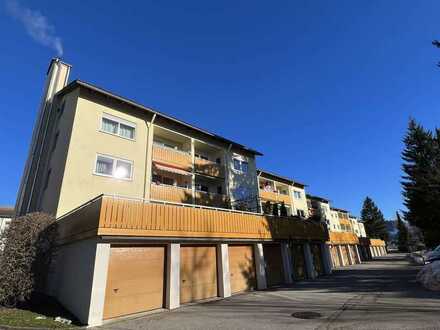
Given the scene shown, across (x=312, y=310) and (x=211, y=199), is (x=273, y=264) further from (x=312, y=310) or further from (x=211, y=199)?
(x=312, y=310)

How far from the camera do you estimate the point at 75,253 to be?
12344mm

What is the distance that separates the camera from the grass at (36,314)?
909cm

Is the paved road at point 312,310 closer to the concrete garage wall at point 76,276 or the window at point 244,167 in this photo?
the concrete garage wall at point 76,276

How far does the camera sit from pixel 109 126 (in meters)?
18.0

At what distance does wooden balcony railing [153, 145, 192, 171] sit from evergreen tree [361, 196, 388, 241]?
78.5 metres

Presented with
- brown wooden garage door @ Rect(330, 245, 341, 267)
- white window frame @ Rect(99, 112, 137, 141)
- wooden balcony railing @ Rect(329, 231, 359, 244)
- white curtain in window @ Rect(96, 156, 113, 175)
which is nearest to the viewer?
white curtain in window @ Rect(96, 156, 113, 175)

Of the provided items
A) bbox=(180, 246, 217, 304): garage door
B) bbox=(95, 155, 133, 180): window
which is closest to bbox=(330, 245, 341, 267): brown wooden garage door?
bbox=(180, 246, 217, 304): garage door

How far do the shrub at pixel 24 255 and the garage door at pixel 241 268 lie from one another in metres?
9.48

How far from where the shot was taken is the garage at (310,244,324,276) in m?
23.7

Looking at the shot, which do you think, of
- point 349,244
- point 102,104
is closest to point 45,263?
point 102,104

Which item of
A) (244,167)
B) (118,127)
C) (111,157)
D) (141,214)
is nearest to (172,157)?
(118,127)

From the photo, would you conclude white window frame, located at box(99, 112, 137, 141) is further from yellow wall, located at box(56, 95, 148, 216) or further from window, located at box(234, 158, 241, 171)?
window, located at box(234, 158, 241, 171)

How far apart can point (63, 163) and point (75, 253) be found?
5.64 metres

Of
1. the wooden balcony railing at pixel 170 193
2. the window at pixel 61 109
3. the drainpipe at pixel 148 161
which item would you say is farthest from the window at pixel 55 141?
the wooden balcony railing at pixel 170 193
